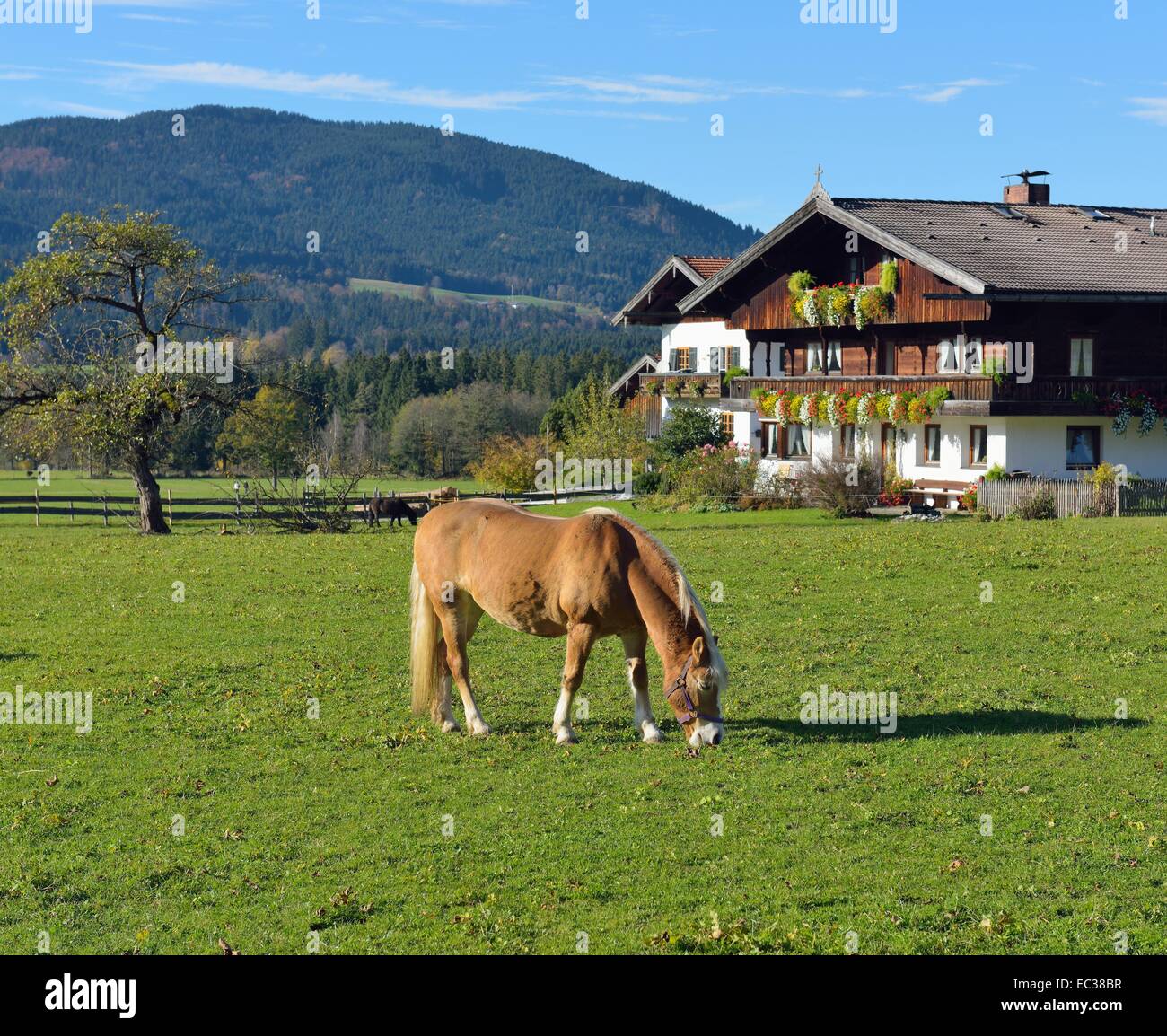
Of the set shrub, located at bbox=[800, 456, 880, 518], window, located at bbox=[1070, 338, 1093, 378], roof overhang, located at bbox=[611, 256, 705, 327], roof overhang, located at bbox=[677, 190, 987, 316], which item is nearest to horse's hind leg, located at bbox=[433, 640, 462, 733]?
shrub, located at bbox=[800, 456, 880, 518]

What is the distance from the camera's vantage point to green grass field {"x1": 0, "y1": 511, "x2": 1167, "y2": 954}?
9.01m

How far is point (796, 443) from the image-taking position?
5684cm

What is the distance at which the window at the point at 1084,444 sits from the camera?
46.8 metres

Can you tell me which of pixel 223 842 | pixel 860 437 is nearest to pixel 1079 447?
pixel 860 437

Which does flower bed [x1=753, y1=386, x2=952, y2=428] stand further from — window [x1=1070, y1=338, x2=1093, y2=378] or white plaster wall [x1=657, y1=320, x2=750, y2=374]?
white plaster wall [x1=657, y1=320, x2=750, y2=374]

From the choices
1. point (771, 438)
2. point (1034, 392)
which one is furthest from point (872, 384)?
point (771, 438)

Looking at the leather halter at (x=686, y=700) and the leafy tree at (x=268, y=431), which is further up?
the leafy tree at (x=268, y=431)

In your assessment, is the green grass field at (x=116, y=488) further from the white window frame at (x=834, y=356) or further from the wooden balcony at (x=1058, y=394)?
the wooden balcony at (x=1058, y=394)

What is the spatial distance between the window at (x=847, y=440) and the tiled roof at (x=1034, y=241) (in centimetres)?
808

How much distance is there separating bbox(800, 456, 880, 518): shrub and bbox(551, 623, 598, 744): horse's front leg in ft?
98.7

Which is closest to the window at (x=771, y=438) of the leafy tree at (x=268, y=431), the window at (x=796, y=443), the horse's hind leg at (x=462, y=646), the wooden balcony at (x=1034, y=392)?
the window at (x=796, y=443)

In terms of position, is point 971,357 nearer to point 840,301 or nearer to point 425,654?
point 840,301

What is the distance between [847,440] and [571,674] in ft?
135
